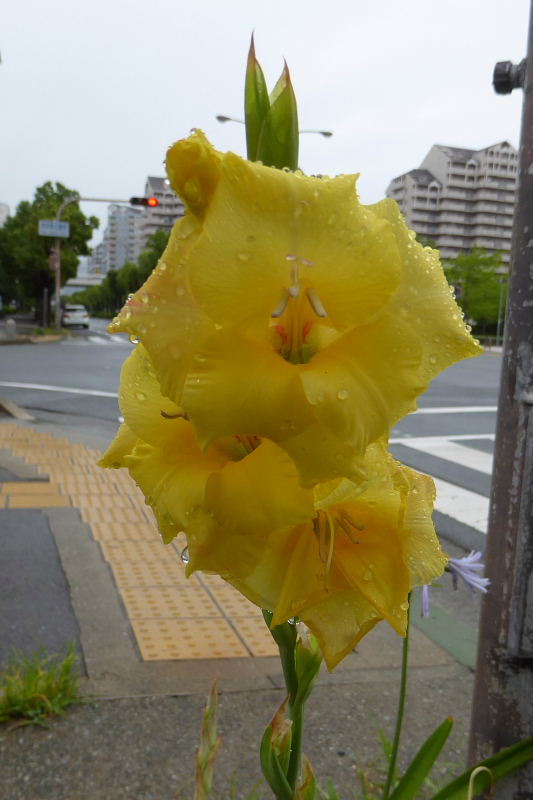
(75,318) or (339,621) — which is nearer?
(339,621)

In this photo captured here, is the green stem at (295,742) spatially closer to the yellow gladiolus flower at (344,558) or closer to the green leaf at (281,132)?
the yellow gladiolus flower at (344,558)

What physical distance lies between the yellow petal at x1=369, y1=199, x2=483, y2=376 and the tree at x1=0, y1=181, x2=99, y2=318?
127 ft

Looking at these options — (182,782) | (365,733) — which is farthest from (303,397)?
(365,733)

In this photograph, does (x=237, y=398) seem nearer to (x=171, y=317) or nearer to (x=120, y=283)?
(x=171, y=317)

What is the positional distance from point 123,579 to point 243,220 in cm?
407

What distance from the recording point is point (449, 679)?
11.1 feet

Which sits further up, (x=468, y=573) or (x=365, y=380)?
(x=365, y=380)

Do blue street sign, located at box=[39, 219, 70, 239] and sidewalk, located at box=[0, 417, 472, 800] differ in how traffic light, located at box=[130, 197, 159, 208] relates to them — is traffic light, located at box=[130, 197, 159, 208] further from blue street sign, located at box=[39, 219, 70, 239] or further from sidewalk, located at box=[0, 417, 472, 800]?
sidewalk, located at box=[0, 417, 472, 800]

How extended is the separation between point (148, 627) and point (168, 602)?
0.36m

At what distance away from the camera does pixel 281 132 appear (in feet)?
2.29

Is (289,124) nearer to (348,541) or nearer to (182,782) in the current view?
(348,541)

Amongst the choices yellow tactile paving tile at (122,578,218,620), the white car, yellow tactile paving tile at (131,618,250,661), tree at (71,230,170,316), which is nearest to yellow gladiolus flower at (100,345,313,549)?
yellow tactile paving tile at (131,618,250,661)

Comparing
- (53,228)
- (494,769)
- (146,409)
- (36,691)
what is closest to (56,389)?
(36,691)

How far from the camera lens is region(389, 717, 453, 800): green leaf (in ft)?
4.60
